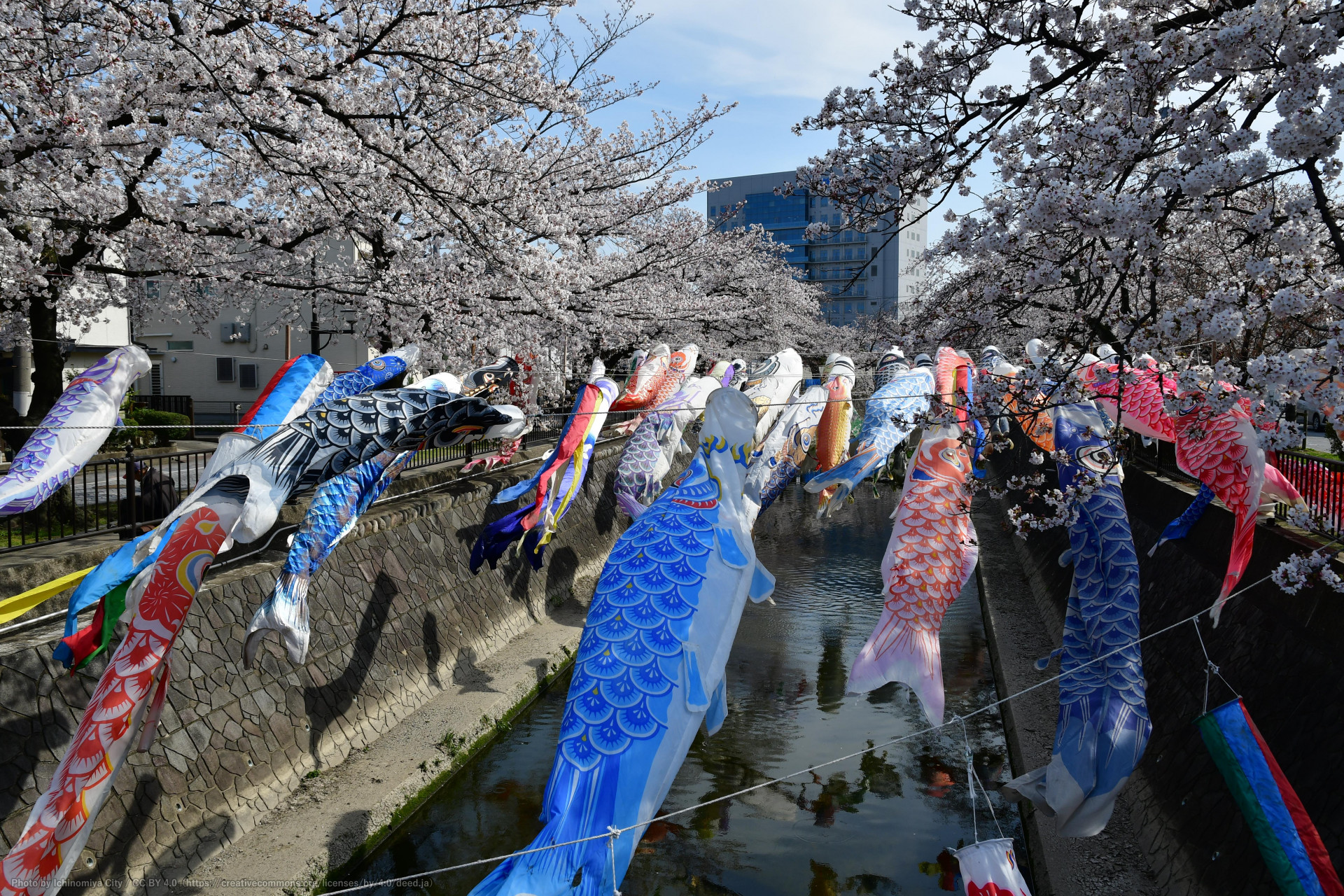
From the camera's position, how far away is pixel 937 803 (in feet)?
28.8

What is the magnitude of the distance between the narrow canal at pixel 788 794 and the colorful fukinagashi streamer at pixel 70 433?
4.10 m

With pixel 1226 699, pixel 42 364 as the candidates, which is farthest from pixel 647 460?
pixel 1226 699

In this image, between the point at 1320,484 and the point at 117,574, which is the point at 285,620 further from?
the point at 1320,484

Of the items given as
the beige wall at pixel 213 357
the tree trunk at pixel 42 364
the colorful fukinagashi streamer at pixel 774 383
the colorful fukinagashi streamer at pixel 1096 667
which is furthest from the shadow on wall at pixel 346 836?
the beige wall at pixel 213 357

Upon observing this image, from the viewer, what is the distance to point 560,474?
1102 centimetres

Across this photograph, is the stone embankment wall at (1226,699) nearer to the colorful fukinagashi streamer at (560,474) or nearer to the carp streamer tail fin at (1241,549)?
the carp streamer tail fin at (1241,549)

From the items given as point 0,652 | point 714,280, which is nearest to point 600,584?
point 0,652

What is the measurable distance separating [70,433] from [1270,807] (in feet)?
25.1

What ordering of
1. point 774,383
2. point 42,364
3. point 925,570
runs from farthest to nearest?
point 774,383
point 42,364
point 925,570

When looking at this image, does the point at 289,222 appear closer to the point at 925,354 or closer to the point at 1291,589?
the point at 925,354

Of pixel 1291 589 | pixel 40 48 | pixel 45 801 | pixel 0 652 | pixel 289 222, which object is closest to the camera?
pixel 1291 589

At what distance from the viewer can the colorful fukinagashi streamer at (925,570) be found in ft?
23.4

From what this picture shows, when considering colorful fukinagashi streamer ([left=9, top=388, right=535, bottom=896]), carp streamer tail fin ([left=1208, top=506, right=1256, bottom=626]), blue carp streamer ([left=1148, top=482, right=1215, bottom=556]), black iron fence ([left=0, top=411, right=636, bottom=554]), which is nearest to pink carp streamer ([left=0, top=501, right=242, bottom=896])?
colorful fukinagashi streamer ([left=9, top=388, right=535, bottom=896])

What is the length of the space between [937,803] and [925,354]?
19.7 ft
